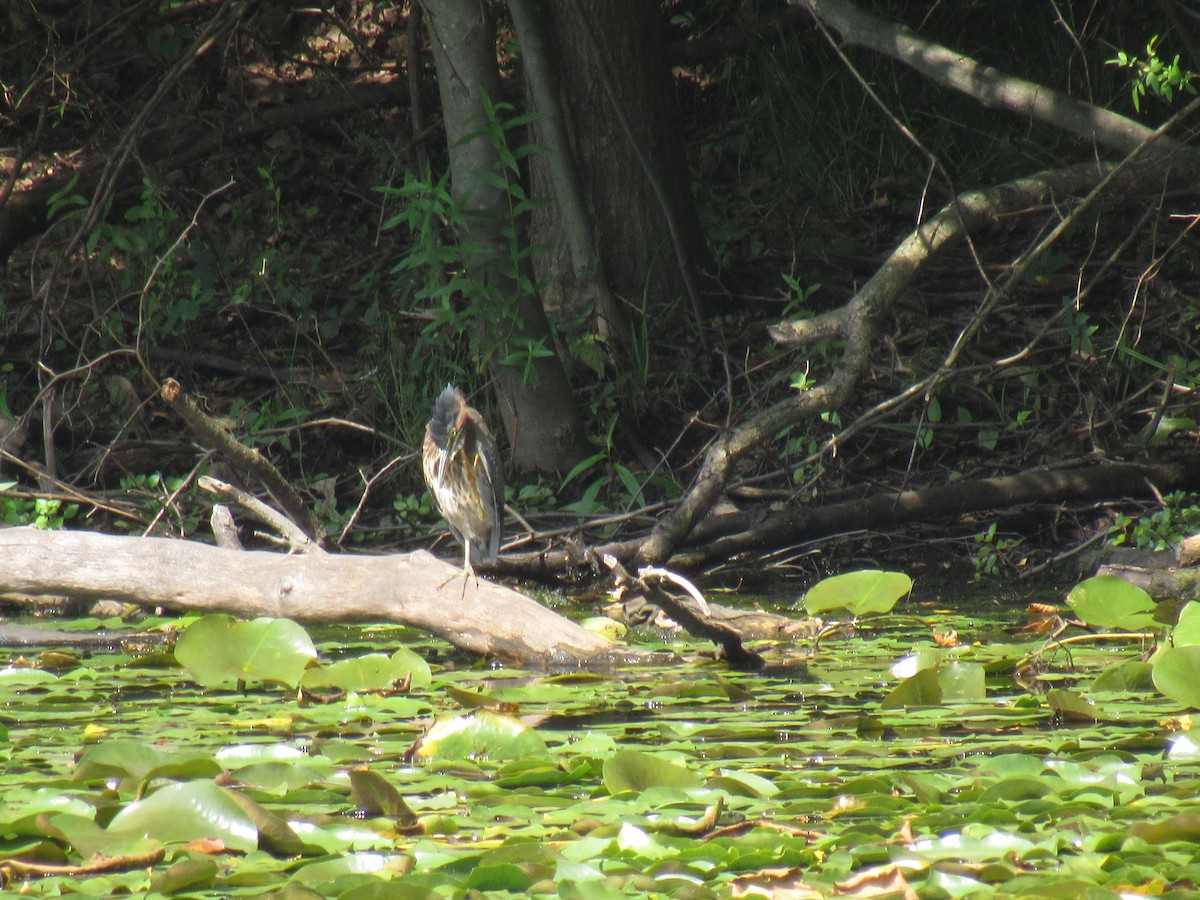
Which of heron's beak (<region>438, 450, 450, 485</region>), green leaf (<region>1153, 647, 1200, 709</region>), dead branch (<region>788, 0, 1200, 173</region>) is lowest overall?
green leaf (<region>1153, 647, 1200, 709</region>)

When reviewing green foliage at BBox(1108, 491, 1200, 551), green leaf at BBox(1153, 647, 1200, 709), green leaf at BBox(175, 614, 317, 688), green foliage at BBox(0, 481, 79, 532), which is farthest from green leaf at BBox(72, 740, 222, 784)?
green foliage at BBox(1108, 491, 1200, 551)

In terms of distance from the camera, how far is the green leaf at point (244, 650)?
3.65 meters

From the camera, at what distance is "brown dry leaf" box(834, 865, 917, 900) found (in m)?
2.01

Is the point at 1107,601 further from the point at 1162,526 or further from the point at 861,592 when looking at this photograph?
the point at 1162,526

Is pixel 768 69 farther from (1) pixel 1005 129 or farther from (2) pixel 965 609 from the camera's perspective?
(2) pixel 965 609

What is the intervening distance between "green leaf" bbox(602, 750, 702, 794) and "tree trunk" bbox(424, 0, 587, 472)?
388 centimetres

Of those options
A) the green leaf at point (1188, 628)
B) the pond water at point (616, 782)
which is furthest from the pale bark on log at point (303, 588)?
the green leaf at point (1188, 628)

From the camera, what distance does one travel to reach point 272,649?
145 inches

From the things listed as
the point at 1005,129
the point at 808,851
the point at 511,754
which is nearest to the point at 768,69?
the point at 1005,129

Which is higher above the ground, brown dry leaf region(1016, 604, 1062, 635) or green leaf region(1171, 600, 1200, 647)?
green leaf region(1171, 600, 1200, 647)

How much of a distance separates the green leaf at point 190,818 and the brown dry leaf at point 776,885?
29.7 inches

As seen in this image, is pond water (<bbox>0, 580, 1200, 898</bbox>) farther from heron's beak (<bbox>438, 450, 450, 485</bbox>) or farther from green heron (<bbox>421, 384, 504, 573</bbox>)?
heron's beak (<bbox>438, 450, 450, 485</bbox>)

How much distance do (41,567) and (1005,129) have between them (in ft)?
18.6

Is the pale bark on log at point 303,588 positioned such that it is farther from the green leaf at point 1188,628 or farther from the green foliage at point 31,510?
the green leaf at point 1188,628
